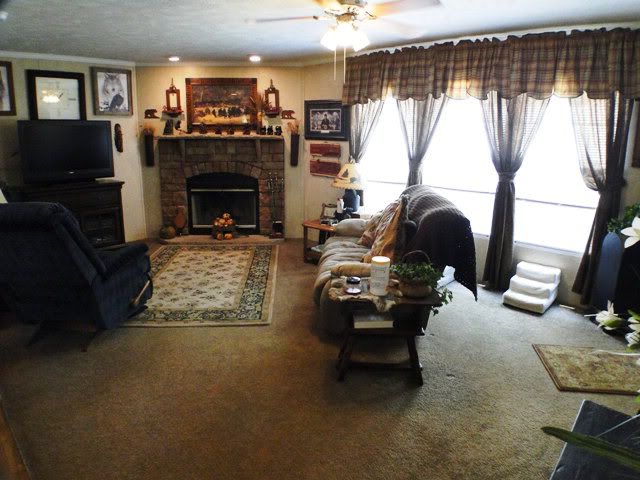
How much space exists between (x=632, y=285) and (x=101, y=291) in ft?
12.7

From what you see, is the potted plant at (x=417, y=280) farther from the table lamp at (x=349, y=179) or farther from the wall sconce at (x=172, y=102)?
the wall sconce at (x=172, y=102)

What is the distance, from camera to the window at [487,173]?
426 centimetres

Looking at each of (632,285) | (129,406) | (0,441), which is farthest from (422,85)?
(0,441)

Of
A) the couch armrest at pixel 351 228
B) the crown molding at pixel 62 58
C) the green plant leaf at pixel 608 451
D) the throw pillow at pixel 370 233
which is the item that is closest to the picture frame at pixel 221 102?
the crown molding at pixel 62 58

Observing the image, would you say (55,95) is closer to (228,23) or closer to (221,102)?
(221,102)

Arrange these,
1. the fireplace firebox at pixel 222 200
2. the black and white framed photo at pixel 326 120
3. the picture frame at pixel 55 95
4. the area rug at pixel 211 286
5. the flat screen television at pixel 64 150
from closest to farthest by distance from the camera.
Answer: the area rug at pixel 211 286
the flat screen television at pixel 64 150
the picture frame at pixel 55 95
the black and white framed photo at pixel 326 120
the fireplace firebox at pixel 222 200

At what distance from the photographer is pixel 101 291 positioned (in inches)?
126

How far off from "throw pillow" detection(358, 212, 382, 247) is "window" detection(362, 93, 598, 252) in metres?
0.92

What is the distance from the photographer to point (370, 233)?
4316 mm

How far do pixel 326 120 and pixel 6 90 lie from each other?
3.65 m

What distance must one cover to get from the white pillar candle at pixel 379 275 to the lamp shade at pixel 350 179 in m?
2.31

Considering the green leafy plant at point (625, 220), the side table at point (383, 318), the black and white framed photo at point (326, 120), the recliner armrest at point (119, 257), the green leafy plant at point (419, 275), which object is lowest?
the side table at point (383, 318)

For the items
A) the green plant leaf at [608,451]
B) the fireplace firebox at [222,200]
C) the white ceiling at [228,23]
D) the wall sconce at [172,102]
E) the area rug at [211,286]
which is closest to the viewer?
the green plant leaf at [608,451]

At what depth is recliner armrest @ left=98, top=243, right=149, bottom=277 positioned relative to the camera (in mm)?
3256
